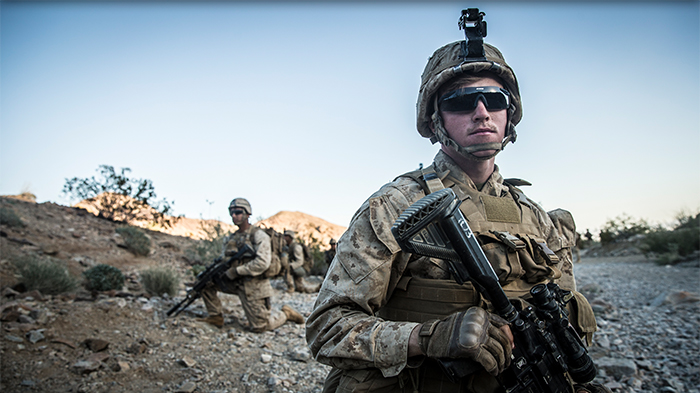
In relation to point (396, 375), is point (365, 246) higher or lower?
higher

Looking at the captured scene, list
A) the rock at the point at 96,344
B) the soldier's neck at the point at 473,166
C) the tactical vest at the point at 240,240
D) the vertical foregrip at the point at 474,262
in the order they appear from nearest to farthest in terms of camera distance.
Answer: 1. the vertical foregrip at the point at 474,262
2. the soldier's neck at the point at 473,166
3. the rock at the point at 96,344
4. the tactical vest at the point at 240,240

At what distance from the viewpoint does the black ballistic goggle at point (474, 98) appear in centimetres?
178

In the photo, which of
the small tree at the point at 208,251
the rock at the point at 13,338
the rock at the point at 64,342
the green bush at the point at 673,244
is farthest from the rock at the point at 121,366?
the green bush at the point at 673,244

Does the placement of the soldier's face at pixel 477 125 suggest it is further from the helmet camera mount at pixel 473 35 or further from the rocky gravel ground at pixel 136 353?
the rocky gravel ground at pixel 136 353

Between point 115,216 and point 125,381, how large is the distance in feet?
43.5

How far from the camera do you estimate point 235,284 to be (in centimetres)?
637

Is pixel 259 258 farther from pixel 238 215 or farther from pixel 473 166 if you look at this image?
pixel 473 166

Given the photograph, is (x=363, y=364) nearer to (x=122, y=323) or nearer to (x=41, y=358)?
(x=41, y=358)

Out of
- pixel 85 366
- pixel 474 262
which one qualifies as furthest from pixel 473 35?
pixel 85 366

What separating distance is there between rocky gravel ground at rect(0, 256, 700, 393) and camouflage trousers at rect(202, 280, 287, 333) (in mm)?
173

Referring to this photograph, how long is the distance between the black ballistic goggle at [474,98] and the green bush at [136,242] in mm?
12410

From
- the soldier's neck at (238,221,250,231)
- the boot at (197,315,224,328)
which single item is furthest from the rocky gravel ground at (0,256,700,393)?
the soldier's neck at (238,221,250,231)

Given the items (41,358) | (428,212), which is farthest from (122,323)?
(428,212)

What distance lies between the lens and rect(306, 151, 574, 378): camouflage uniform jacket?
4.32ft
